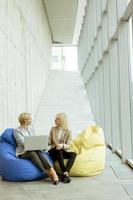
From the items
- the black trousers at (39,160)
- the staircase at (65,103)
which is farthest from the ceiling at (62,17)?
the black trousers at (39,160)

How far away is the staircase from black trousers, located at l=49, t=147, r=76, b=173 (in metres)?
5.05

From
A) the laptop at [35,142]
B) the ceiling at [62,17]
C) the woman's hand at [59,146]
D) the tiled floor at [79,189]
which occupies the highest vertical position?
the ceiling at [62,17]

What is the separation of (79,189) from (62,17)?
1586cm

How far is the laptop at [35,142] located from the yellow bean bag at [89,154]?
25.7 inches

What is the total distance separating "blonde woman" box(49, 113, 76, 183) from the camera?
17.5 feet

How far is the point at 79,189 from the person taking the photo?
4.55 m

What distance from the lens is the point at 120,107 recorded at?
6.39 meters

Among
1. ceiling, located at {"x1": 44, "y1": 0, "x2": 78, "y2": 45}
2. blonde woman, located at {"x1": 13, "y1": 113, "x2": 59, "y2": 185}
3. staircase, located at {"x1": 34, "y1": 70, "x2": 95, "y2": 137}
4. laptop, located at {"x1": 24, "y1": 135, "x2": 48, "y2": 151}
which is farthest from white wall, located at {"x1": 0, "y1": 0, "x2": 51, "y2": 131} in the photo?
ceiling, located at {"x1": 44, "y1": 0, "x2": 78, "y2": 45}

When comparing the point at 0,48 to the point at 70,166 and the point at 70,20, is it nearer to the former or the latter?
the point at 70,166

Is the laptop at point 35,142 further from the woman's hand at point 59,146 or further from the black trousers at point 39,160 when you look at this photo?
the woman's hand at point 59,146

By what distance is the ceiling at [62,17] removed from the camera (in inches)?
656

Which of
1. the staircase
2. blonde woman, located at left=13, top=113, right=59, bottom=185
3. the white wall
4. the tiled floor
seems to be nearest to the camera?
the tiled floor

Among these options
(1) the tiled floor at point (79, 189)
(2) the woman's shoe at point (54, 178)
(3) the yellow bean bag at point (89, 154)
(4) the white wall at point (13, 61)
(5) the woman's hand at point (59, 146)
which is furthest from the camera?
(4) the white wall at point (13, 61)

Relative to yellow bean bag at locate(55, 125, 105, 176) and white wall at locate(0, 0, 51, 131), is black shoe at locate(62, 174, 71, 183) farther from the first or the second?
white wall at locate(0, 0, 51, 131)
